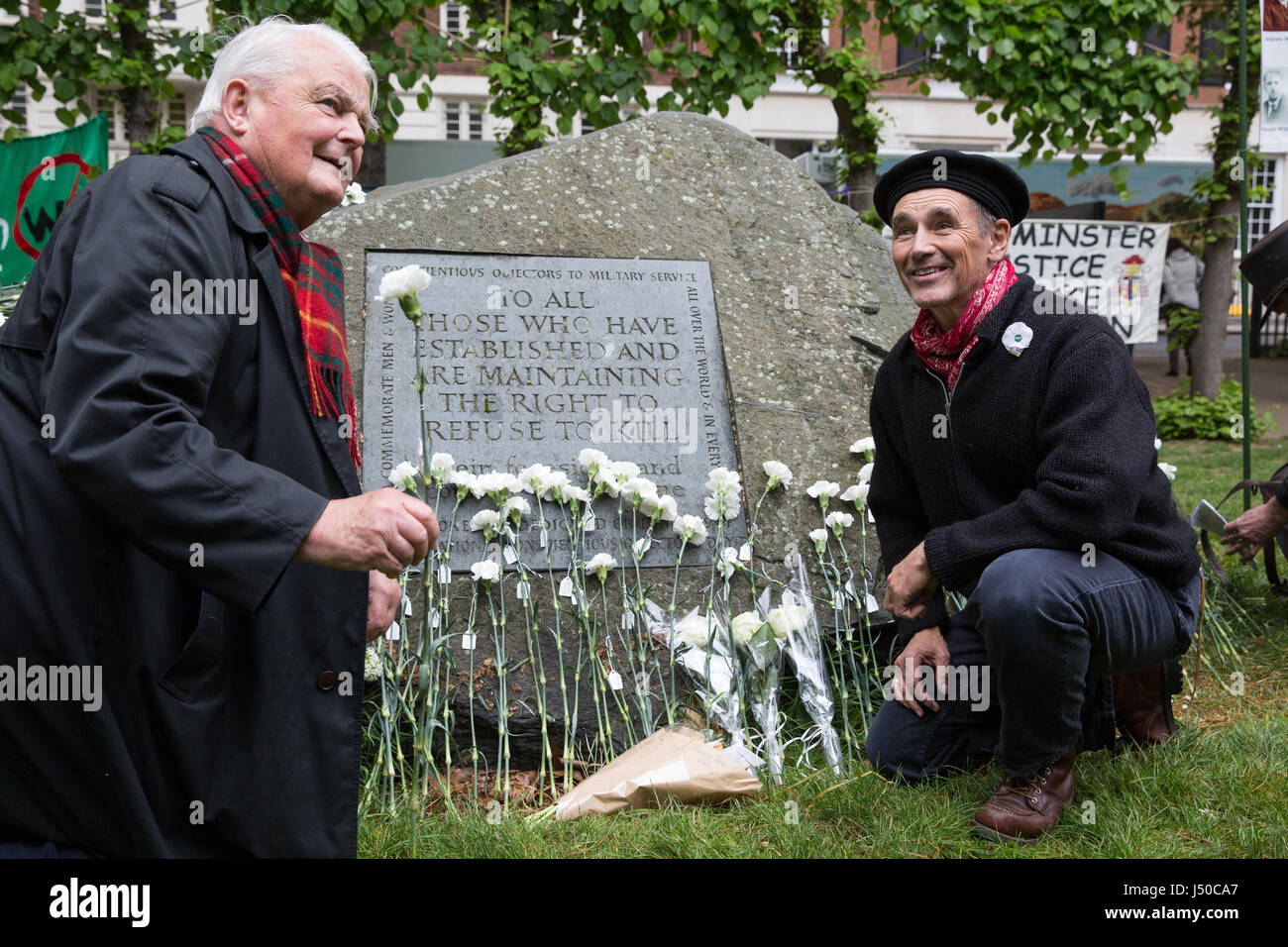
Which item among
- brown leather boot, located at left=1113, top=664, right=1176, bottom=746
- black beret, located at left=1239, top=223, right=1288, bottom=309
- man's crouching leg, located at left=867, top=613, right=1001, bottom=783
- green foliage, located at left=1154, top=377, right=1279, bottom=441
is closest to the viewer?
man's crouching leg, located at left=867, top=613, right=1001, bottom=783

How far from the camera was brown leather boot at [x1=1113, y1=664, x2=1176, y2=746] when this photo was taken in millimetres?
3312

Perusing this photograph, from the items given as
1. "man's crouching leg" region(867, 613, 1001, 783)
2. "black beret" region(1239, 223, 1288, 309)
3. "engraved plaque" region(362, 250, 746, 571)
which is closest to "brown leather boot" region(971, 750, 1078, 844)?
"man's crouching leg" region(867, 613, 1001, 783)

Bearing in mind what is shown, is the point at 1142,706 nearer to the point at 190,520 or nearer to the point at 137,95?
the point at 190,520

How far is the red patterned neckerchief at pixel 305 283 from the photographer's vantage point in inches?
85.0

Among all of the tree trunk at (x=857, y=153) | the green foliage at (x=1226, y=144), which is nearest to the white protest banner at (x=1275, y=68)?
the tree trunk at (x=857, y=153)

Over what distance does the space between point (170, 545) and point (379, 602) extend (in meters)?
0.61

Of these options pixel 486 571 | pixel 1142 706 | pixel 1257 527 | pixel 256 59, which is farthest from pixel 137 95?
pixel 1142 706

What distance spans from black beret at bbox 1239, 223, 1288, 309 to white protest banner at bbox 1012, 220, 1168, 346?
576cm

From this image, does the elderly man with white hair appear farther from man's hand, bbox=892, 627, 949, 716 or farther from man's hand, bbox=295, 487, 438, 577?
man's hand, bbox=892, 627, 949, 716

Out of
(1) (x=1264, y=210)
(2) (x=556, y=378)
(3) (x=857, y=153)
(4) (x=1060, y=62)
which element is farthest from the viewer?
(1) (x=1264, y=210)

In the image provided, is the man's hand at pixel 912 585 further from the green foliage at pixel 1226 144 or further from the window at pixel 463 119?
the window at pixel 463 119

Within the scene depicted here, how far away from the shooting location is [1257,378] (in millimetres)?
16188

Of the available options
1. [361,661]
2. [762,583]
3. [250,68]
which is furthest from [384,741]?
[250,68]

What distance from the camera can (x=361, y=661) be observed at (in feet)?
7.16
